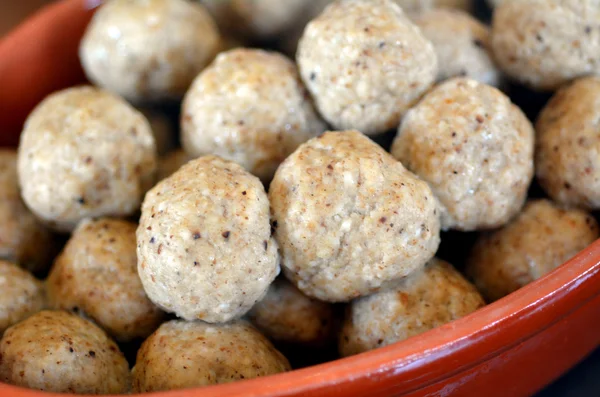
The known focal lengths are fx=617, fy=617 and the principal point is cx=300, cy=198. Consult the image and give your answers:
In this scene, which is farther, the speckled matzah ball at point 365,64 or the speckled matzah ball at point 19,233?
the speckled matzah ball at point 19,233

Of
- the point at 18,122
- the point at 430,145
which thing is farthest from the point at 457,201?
the point at 18,122

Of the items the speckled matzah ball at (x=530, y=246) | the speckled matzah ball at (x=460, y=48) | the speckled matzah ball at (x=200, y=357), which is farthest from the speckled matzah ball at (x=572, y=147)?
the speckled matzah ball at (x=200, y=357)

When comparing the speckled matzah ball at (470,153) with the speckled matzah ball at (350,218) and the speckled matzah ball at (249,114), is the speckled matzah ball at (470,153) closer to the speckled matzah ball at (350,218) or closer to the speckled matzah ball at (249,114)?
the speckled matzah ball at (350,218)

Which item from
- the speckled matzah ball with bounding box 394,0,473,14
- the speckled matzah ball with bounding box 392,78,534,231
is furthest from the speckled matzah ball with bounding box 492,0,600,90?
the speckled matzah ball with bounding box 394,0,473,14

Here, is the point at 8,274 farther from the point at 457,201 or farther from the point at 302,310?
the point at 457,201

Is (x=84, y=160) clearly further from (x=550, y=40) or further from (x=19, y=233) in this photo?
(x=550, y=40)

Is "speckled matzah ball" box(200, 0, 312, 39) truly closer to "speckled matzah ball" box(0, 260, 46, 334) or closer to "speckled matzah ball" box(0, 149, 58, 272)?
"speckled matzah ball" box(0, 149, 58, 272)
